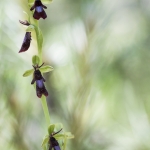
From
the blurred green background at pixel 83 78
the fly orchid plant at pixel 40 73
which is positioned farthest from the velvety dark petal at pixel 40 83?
the blurred green background at pixel 83 78

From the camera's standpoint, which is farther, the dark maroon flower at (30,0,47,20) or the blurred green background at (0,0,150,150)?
the blurred green background at (0,0,150,150)

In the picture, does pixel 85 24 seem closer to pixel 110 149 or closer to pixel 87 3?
pixel 87 3

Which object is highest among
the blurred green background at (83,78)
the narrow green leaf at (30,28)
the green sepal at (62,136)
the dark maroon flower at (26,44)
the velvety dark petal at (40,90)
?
the blurred green background at (83,78)

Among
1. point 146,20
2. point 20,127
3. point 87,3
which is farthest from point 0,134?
point 146,20

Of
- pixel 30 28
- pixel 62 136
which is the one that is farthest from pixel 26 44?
pixel 62 136

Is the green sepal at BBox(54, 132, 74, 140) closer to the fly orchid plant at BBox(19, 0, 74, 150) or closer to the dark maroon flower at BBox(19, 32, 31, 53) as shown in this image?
the fly orchid plant at BBox(19, 0, 74, 150)

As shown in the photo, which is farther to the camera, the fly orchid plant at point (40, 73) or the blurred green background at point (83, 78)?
the blurred green background at point (83, 78)

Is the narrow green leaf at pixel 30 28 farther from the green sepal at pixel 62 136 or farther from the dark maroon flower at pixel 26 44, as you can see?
the green sepal at pixel 62 136

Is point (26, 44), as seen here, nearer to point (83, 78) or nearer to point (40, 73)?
point (40, 73)

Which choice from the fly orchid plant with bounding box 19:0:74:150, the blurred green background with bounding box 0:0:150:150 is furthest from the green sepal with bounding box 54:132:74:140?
the blurred green background with bounding box 0:0:150:150
